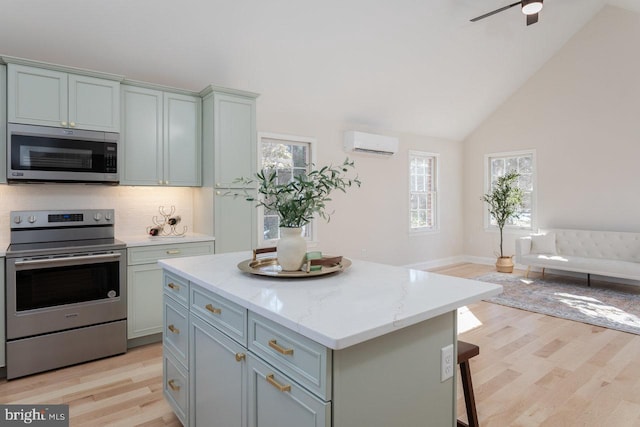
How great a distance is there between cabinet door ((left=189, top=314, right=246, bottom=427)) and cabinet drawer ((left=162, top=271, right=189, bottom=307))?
0.13 metres

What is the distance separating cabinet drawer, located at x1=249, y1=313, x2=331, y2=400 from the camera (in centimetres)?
107

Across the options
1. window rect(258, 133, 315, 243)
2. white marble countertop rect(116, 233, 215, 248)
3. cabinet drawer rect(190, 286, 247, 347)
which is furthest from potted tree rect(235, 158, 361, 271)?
window rect(258, 133, 315, 243)

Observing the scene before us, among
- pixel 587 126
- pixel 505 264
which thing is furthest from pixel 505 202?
pixel 587 126

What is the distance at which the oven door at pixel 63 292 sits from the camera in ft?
9.01

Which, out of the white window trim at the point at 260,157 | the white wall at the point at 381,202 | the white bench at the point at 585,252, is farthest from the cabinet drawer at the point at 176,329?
the white bench at the point at 585,252

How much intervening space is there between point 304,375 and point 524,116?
696 cm

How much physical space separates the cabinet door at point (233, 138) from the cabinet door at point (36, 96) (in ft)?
4.12

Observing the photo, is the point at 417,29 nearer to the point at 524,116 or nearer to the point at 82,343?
the point at 524,116

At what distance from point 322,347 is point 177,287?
4.10 ft

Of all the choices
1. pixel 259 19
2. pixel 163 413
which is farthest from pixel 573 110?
pixel 163 413

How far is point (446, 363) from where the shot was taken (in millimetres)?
1454

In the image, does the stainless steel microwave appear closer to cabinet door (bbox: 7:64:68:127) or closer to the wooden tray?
cabinet door (bbox: 7:64:68:127)

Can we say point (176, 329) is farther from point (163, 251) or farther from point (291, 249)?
point (163, 251)

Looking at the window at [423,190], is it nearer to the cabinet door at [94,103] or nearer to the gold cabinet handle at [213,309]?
the cabinet door at [94,103]
